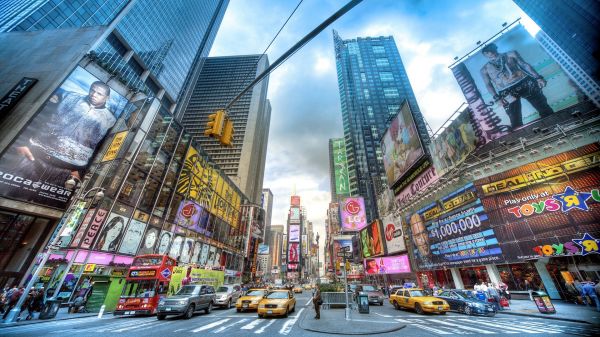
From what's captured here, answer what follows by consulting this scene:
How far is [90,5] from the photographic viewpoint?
49.8m

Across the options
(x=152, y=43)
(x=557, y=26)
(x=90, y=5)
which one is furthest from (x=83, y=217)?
(x=557, y=26)

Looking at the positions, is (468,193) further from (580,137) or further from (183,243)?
(183,243)

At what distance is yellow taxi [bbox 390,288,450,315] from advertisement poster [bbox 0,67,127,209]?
3103 cm

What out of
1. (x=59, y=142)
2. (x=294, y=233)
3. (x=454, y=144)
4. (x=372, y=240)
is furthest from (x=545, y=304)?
(x=294, y=233)

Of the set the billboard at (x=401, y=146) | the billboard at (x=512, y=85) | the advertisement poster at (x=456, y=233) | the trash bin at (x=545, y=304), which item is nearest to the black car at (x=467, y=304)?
the trash bin at (x=545, y=304)

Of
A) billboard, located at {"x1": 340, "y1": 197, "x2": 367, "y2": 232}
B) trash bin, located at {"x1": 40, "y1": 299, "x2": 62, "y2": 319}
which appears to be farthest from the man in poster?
trash bin, located at {"x1": 40, "y1": 299, "x2": 62, "y2": 319}

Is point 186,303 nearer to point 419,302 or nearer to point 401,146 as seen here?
→ point 419,302

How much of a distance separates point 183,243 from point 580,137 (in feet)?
151

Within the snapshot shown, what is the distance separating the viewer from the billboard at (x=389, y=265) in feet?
124

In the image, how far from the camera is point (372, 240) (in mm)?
49250

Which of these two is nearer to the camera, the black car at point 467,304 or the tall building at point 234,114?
the black car at point 467,304

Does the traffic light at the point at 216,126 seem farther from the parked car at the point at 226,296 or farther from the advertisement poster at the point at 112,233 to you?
the advertisement poster at the point at 112,233

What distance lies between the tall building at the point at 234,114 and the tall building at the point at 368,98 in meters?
41.5

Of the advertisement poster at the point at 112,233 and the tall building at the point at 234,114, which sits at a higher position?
the tall building at the point at 234,114
